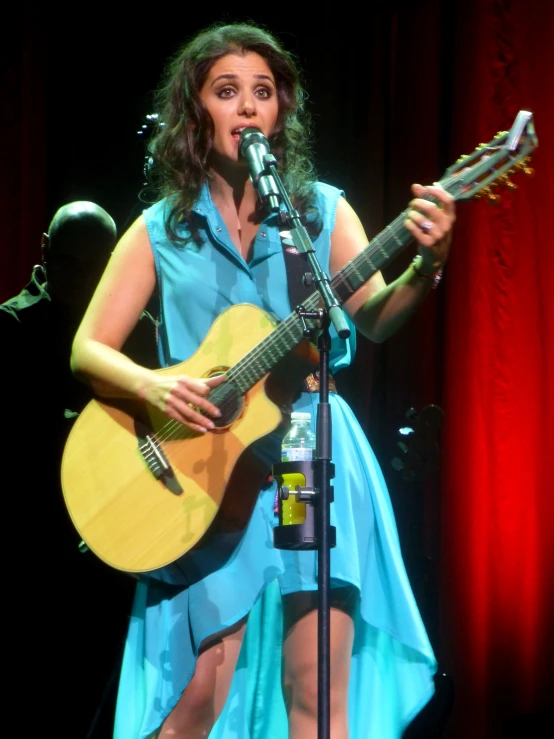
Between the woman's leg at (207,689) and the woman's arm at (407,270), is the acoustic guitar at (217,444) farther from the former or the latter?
the woman's leg at (207,689)

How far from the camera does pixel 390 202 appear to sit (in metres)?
3.99

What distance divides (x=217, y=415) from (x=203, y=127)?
28.9 inches

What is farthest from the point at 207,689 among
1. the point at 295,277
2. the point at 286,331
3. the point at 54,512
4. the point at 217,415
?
the point at 54,512

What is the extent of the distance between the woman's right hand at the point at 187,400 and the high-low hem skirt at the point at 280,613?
0.22 m

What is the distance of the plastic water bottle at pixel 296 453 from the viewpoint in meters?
1.95

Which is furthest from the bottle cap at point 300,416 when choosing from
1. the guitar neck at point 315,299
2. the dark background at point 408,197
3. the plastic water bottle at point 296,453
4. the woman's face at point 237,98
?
the dark background at point 408,197

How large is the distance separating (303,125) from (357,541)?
3.68 ft

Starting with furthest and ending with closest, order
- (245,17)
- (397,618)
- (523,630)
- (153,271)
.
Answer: (245,17), (523,630), (153,271), (397,618)

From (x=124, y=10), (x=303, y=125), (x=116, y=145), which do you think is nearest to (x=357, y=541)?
(x=303, y=125)

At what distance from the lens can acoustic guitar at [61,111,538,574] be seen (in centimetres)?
213

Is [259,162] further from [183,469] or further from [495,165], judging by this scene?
[183,469]

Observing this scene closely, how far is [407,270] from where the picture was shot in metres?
2.18

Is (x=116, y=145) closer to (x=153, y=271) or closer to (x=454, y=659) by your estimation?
(x=153, y=271)

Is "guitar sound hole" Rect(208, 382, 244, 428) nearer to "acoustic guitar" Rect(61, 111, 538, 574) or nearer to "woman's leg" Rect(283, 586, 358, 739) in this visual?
"acoustic guitar" Rect(61, 111, 538, 574)
